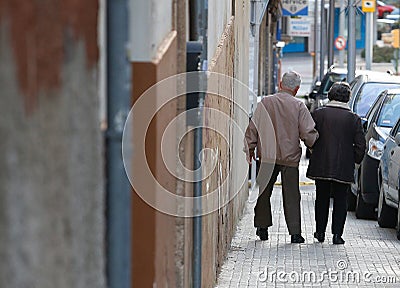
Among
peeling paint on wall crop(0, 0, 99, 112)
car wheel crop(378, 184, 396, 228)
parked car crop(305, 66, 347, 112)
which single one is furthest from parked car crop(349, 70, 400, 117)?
peeling paint on wall crop(0, 0, 99, 112)

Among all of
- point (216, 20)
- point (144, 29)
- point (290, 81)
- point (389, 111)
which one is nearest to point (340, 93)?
point (290, 81)

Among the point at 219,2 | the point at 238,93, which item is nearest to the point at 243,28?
the point at 238,93

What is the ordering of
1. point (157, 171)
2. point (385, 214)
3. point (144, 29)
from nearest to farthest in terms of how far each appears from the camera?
1. point (144, 29)
2. point (157, 171)
3. point (385, 214)

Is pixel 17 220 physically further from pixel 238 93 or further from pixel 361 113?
pixel 361 113

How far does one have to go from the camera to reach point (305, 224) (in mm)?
13172

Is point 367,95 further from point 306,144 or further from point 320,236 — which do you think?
point 306,144

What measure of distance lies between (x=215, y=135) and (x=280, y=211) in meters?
6.20

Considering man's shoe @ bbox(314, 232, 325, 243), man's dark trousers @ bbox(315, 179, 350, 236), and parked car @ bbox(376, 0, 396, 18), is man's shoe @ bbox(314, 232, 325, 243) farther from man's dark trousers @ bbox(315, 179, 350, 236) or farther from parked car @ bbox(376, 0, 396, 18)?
parked car @ bbox(376, 0, 396, 18)

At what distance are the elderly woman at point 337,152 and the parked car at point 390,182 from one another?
4.07 ft

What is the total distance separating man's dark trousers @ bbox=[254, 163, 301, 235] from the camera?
11086 millimetres

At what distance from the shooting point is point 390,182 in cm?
1264

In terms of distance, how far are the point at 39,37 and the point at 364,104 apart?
52.8 feet

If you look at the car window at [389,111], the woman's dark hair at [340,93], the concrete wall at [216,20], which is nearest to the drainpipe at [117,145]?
the concrete wall at [216,20]

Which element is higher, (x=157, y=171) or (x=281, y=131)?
(x=157, y=171)
